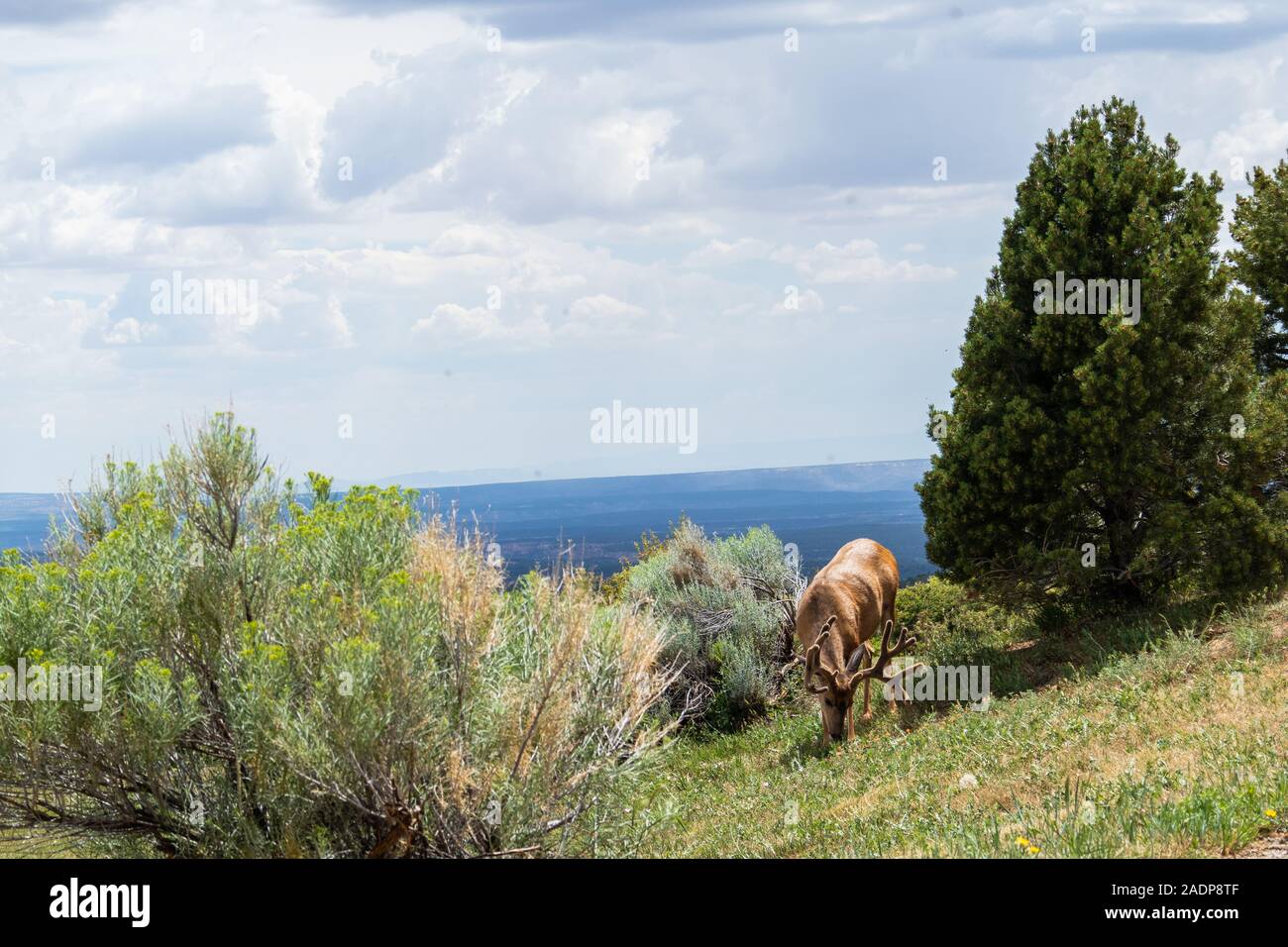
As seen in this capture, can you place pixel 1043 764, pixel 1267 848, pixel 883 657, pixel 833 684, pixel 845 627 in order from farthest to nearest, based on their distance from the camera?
pixel 845 627 → pixel 883 657 → pixel 833 684 → pixel 1043 764 → pixel 1267 848

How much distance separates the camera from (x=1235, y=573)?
1517cm

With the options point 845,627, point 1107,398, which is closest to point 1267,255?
point 1107,398

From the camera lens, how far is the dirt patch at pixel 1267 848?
6.43 metres

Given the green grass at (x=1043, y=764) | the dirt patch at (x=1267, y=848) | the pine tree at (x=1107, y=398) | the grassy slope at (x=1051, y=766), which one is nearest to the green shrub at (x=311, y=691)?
the green grass at (x=1043, y=764)

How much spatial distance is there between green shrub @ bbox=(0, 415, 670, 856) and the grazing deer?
5833 millimetres

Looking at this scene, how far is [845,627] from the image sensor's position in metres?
15.3

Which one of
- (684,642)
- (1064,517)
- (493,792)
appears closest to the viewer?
(493,792)

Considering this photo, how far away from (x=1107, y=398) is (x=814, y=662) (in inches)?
217

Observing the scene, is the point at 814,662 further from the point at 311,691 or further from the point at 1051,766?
the point at 311,691

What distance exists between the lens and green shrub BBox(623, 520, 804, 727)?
770 inches

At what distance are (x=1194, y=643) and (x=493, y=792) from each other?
9285 mm

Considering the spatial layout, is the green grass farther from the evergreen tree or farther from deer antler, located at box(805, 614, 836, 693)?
the evergreen tree
